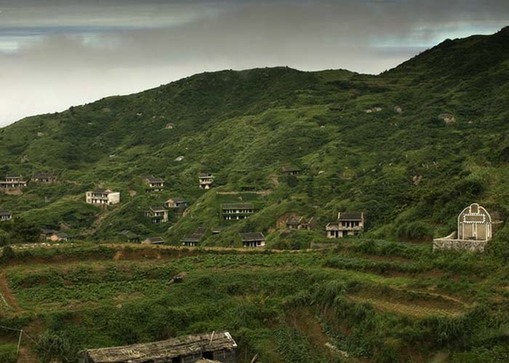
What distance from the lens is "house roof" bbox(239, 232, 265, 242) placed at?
67062 millimetres

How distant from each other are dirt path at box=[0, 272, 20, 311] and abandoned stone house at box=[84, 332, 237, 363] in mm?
8457

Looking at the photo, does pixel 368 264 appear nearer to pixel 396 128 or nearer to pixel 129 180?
pixel 396 128

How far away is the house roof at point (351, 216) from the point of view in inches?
2522

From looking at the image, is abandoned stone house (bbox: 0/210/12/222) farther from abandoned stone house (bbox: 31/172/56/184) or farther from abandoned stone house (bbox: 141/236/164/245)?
abandoned stone house (bbox: 31/172/56/184)

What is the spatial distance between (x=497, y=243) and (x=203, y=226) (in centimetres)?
4698

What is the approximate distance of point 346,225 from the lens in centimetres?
6456

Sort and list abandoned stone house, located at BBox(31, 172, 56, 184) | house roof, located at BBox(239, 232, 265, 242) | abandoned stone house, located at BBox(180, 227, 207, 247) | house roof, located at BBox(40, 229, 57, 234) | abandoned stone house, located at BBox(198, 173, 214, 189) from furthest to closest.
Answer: abandoned stone house, located at BBox(31, 172, 56, 184) < abandoned stone house, located at BBox(198, 173, 214, 189) < house roof, located at BBox(40, 229, 57, 234) < abandoned stone house, located at BBox(180, 227, 207, 247) < house roof, located at BBox(239, 232, 265, 242)

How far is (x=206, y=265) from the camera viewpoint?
45.1 meters

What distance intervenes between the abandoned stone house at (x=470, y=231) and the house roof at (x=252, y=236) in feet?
97.4

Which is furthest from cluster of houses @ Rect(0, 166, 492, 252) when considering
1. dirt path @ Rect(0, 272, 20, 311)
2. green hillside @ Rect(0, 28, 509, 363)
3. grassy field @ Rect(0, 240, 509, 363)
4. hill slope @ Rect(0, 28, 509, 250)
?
dirt path @ Rect(0, 272, 20, 311)

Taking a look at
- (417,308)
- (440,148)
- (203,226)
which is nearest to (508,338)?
(417,308)

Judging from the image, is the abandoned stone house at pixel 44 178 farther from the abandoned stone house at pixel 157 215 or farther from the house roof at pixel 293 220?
the house roof at pixel 293 220

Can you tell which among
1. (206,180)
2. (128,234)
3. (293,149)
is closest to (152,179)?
(206,180)

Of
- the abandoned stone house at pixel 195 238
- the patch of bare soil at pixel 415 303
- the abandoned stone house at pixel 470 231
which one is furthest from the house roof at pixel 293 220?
the patch of bare soil at pixel 415 303
